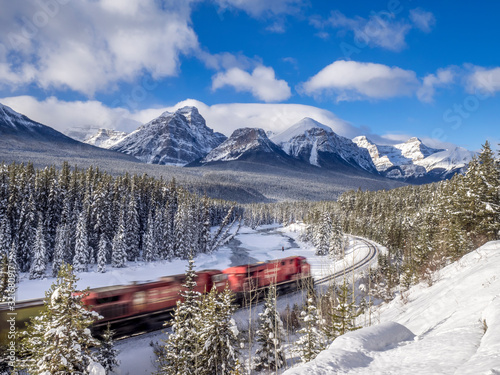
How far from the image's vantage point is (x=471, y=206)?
27.4m

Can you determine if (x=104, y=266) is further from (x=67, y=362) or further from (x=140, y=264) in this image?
(x=67, y=362)

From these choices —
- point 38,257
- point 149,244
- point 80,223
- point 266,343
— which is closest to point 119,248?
point 149,244

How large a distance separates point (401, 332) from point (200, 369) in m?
9.36

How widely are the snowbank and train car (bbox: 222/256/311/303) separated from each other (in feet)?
49.3

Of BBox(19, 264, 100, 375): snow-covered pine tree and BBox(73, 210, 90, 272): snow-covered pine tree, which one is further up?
BBox(19, 264, 100, 375): snow-covered pine tree

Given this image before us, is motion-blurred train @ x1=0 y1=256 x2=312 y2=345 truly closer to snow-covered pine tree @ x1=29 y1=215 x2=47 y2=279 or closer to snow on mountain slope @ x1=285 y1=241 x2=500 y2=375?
snow on mountain slope @ x1=285 y1=241 x2=500 y2=375

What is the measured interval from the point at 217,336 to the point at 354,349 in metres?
7.75

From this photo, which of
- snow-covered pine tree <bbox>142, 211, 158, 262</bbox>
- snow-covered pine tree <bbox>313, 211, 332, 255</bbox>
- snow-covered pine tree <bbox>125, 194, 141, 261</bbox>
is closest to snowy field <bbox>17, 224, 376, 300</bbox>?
snow-covered pine tree <bbox>142, 211, 158, 262</bbox>

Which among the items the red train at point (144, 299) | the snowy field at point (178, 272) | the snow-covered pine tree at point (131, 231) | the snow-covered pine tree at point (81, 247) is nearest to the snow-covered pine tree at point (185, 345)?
the red train at point (144, 299)

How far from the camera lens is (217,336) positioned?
12.0 metres

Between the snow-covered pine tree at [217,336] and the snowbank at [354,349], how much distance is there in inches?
253

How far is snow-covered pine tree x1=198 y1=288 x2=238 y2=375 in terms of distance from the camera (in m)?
11.9

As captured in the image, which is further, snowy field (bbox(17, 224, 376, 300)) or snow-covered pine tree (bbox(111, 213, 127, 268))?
snow-covered pine tree (bbox(111, 213, 127, 268))

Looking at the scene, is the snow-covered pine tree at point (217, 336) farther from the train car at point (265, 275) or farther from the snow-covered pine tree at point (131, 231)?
the snow-covered pine tree at point (131, 231)
